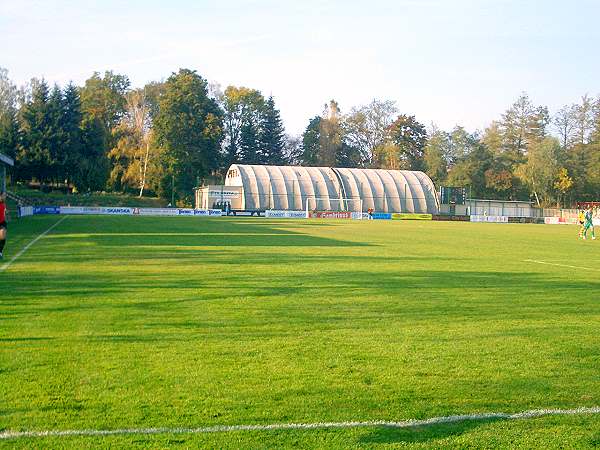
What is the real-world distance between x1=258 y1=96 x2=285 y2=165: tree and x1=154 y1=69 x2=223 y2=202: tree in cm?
1248

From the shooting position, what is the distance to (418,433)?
5.39m

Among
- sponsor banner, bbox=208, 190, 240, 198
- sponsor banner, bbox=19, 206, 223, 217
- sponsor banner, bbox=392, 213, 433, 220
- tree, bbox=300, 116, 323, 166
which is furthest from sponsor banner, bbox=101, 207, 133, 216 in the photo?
tree, bbox=300, 116, 323, 166

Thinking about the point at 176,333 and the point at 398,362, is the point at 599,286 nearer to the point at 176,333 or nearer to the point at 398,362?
the point at 398,362

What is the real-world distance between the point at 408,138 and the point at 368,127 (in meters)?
7.36

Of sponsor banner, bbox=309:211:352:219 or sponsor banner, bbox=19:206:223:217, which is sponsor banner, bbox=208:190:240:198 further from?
sponsor banner, bbox=309:211:352:219

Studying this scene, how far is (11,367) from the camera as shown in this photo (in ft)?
23.4

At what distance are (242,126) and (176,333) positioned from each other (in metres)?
96.7

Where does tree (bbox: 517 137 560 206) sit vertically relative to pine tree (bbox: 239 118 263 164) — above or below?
below

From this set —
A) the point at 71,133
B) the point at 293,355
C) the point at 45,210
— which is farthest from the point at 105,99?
the point at 293,355

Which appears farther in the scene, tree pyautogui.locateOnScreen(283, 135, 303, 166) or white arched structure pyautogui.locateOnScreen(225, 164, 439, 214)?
tree pyautogui.locateOnScreen(283, 135, 303, 166)

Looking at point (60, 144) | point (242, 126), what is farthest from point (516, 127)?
point (60, 144)

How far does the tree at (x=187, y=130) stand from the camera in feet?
283

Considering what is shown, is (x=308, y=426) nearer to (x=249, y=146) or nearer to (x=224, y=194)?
(x=224, y=194)

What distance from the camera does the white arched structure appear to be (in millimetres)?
78812
